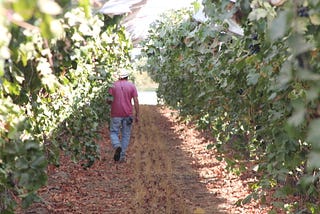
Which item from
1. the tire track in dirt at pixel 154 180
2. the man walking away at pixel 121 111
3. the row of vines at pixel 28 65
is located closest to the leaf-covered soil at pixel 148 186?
the tire track in dirt at pixel 154 180

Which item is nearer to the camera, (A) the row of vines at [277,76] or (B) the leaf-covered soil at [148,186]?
(A) the row of vines at [277,76]

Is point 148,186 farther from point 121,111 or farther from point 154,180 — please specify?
point 121,111

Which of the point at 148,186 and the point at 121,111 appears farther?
the point at 121,111

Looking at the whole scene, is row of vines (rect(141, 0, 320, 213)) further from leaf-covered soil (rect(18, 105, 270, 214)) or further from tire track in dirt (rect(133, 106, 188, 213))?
tire track in dirt (rect(133, 106, 188, 213))

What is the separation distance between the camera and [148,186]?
7.97 metres

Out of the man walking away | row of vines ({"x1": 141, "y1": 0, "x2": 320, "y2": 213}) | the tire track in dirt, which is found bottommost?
the tire track in dirt

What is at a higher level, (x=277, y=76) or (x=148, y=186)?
(x=277, y=76)

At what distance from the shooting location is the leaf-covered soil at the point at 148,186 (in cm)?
660

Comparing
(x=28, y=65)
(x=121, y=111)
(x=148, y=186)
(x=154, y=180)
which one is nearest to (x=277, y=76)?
(x=28, y=65)

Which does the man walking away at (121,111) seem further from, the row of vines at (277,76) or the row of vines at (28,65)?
the row of vines at (28,65)

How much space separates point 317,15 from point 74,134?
17.9ft

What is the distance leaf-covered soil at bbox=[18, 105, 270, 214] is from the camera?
6598 mm

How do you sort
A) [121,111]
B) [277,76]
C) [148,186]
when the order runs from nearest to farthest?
[277,76], [148,186], [121,111]

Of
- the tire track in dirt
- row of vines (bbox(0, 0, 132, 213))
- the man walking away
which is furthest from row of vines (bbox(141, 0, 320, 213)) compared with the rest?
the man walking away
